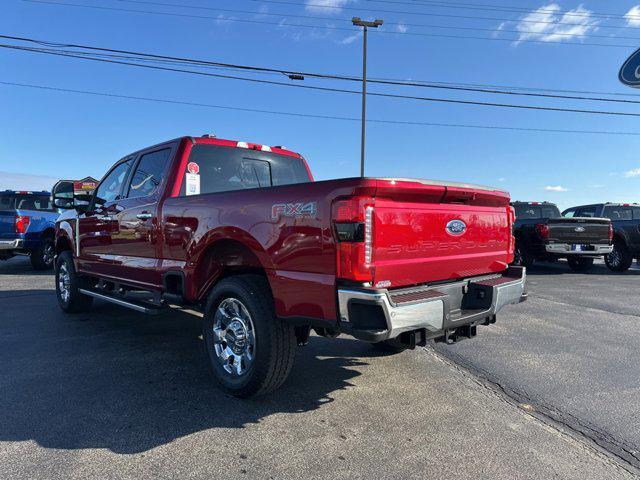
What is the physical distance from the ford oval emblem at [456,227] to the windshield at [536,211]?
11.2 m

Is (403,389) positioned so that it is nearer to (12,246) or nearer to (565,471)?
(565,471)

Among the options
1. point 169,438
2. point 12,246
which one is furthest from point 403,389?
point 12,246

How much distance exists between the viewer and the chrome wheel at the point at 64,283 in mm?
6510

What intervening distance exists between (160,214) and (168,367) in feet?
4.73

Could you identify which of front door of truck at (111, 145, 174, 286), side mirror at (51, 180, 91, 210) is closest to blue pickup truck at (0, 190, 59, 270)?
side mirror at (51, 180, 91, 210)

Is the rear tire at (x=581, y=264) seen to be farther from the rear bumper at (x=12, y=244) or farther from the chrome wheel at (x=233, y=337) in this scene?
the rear bumper at (x=12, y=244)

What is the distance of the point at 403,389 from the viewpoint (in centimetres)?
374

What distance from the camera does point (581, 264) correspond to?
1343cm

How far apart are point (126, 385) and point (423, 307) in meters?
2.56

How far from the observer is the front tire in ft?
10.6

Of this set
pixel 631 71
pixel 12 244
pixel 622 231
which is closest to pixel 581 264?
pixel 622 231

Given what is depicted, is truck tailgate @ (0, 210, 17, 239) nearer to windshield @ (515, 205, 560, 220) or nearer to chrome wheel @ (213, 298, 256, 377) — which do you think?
chrome wheel @ (213, 298, 256, 377)

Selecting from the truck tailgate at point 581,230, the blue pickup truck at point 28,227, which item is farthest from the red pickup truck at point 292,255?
the truck tailgate at point 581,230

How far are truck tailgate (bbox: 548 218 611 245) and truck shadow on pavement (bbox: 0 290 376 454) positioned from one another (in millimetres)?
8509
